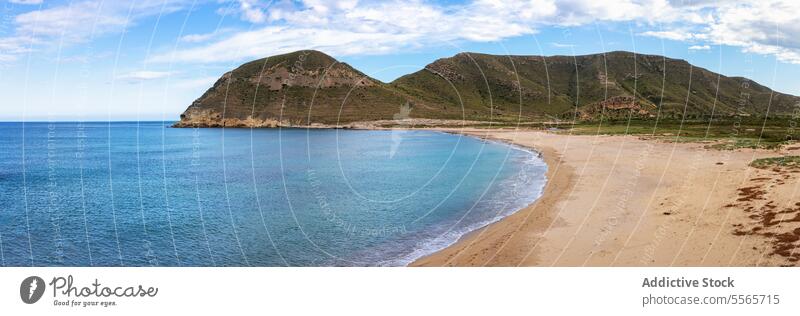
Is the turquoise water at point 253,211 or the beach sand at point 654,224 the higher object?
the beach sand at point 654,224

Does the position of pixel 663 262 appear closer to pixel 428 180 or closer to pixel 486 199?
pixel 486 199

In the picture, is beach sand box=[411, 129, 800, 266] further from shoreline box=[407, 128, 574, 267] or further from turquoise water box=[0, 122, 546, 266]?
turquoise water box=[0, 122, 546, 266]

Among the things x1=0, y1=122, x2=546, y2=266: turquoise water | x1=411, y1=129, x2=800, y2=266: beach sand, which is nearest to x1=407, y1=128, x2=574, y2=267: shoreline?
x1=411, y1=129, x2=800, y2=266: beach sand

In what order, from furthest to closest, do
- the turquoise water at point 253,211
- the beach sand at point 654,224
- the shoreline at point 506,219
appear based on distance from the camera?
the turquoise water at point 253,211 < the shoreline at point 506,219 < the beach sand at point 654,224

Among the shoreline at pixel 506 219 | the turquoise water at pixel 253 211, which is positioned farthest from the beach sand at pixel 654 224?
the turquoise water at pixel 253 211

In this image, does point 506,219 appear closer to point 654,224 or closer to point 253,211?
point 654,224

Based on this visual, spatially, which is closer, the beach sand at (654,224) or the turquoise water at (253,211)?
the beach sand at (654,224)

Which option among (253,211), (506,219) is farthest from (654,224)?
(253,211)

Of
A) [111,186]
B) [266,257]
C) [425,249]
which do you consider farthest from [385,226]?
[111,186]

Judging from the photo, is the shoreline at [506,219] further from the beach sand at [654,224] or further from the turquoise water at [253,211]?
the turquoise water at [253,211]
